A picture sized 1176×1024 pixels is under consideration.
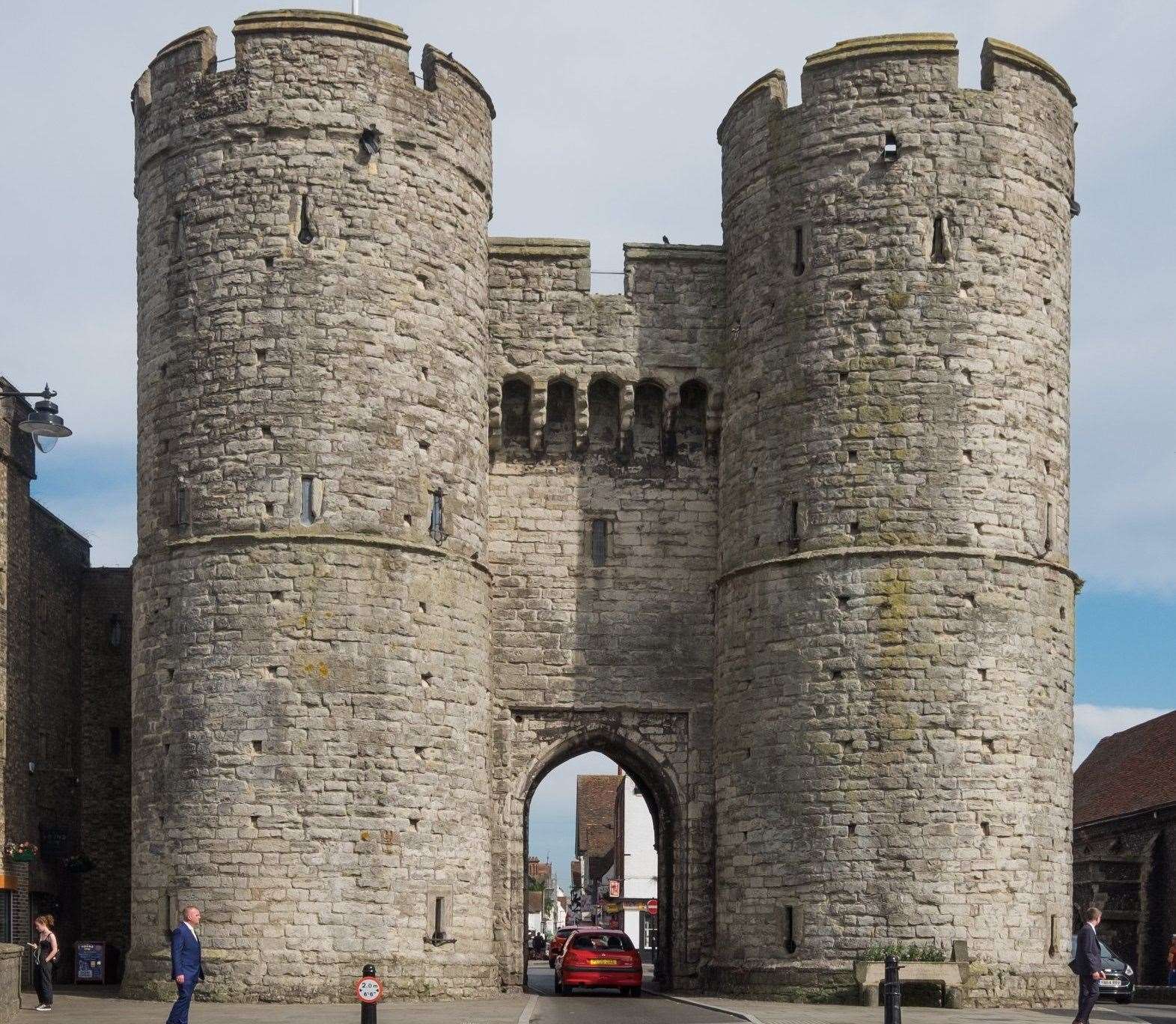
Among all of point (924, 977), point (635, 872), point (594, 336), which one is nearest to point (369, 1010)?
point (924, 977)

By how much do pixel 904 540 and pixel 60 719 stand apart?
14024 mm

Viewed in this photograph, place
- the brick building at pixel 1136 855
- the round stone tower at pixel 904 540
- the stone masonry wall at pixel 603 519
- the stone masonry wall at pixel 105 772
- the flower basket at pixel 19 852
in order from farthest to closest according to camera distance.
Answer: the brick building at pixel 1136 855 < the stone masonry wall at pixel 105 772 < the stone masonry wall at pixel 603 519 < the flower basket at pixel 19 852 < the round stone tower at pixel 904 540

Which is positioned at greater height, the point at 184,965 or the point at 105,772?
the point at 105,772

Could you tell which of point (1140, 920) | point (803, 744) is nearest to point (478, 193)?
point (803, 744)

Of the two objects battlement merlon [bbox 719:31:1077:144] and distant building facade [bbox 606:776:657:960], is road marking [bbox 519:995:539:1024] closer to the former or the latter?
battlement merlon [bbox 719:31:1077:144]

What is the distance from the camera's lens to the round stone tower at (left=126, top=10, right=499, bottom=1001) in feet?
85.7

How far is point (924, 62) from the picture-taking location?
92.2ft

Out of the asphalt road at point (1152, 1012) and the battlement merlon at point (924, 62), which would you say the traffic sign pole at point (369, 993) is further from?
the battlement merlon at point (924, 62)

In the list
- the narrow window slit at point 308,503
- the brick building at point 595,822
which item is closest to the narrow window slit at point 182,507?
the narrow window slit at point 308,503

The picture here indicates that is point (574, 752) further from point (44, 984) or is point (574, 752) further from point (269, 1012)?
point (44, 984)

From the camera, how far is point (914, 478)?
27266mm

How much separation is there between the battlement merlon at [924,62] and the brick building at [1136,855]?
17.9 m

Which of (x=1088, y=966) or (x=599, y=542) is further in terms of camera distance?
(x=599, y=542)

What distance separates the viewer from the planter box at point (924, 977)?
25766 mm
